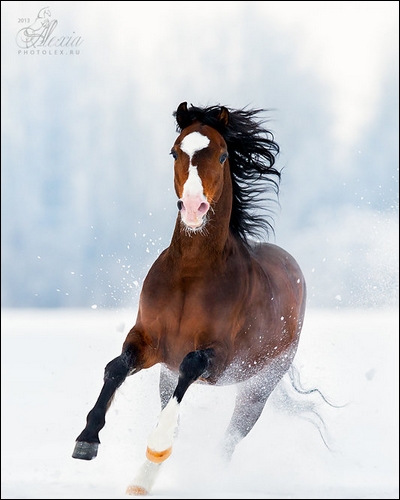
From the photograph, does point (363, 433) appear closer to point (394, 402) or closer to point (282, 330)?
point (394, 402)

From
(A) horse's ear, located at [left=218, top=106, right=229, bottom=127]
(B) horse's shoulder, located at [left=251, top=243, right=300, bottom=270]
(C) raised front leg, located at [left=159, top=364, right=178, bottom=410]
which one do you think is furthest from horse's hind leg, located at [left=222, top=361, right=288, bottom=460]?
(A) horse's ear, located at [left=218, top=106, right=229, bottom=127]

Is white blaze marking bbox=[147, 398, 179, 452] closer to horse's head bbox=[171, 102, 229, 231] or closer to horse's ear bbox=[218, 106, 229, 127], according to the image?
horse's head bbox=[171, 102, 229, 231]

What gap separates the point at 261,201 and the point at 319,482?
188 centimetres

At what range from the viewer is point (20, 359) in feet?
32.4

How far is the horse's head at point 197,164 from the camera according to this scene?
351 cm

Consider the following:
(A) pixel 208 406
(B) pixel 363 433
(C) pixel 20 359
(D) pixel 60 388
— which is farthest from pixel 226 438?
(C) pixel 20 359

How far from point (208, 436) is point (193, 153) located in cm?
235

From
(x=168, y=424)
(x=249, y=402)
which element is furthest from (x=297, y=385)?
(x=168, y=424)

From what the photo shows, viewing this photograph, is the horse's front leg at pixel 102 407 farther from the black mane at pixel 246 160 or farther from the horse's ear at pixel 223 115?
the horse's ear at pixel 223 115

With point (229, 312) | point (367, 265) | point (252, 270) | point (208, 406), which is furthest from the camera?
point (367, 265)

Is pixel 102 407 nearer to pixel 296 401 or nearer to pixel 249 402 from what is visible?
pixel 249 402

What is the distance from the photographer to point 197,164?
366 centimetres

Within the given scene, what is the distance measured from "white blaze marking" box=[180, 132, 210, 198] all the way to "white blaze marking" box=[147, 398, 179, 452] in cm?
108

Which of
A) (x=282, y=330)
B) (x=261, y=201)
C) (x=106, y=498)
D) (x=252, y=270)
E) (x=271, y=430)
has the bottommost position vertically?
(x=271, y=430)
